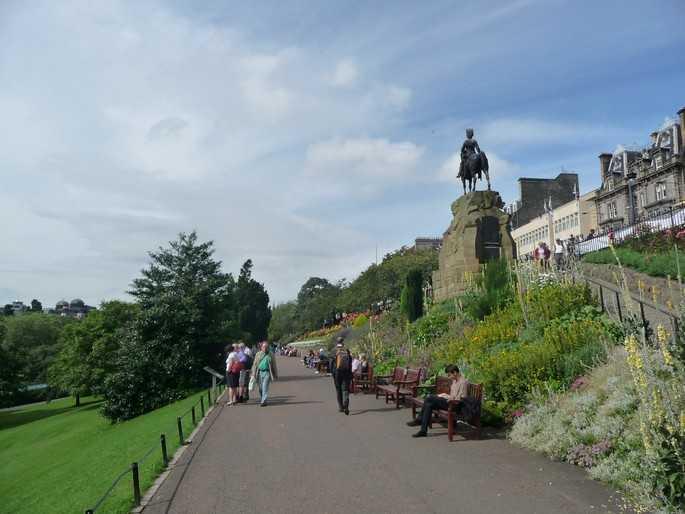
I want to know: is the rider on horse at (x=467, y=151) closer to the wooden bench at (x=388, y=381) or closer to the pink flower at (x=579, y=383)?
the wooden bench at (x=388, y=381)

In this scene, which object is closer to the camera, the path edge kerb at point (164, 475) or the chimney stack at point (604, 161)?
the path edge kerb at point (164, 475)

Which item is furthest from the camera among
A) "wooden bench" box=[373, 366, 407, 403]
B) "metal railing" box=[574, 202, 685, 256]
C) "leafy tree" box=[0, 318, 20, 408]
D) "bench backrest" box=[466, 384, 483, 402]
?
"leafy tree" box=[0, 318, 20, 408]

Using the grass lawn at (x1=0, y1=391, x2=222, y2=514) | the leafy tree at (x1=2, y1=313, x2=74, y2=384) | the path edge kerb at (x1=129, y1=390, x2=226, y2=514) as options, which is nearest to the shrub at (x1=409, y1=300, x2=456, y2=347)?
the grass lawn at (x1=0, y1=391, x2=222, y2=514)

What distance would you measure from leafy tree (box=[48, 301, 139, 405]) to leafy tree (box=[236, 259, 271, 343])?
27.1 feet

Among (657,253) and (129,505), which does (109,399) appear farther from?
(657,253)

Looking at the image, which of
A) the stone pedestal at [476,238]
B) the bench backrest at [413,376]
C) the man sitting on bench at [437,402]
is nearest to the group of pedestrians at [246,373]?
the bench backrest at [413,376]

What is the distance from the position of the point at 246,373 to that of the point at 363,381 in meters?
3.41

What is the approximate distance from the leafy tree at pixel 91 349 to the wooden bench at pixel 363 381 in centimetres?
2722

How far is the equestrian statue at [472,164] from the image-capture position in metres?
24.7

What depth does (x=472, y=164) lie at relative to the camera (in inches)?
973

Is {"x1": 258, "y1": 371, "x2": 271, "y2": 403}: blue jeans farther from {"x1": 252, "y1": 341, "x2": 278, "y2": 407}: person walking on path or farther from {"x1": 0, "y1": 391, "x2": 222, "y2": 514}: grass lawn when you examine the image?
{"x1": 0, "y1": 391, "x2": 222, "y2": 514}: grass lawn

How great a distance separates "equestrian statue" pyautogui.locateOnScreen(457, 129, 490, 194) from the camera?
24.7 metres

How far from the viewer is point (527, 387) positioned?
389 inches

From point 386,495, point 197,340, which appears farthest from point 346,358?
point 197,340
